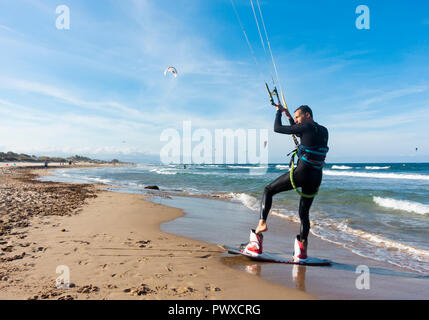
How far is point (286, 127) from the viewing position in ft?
13.4

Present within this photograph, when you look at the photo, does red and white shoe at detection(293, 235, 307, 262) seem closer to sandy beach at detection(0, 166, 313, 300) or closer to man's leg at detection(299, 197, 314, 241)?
man's leg at detection(299, 197, 314, 241)

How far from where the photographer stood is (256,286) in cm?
324

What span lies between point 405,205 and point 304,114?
1100cm

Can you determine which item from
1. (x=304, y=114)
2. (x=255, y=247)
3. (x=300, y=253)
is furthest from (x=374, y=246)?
(x=304, y=114)

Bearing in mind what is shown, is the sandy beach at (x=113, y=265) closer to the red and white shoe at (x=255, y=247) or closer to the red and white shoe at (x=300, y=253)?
the red and white shoe at (x=255, y=247)

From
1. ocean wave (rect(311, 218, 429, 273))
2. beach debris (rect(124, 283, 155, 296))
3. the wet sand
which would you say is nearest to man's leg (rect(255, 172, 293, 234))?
the wet sand

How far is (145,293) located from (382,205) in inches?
498

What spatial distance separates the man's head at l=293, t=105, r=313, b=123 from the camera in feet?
13.7

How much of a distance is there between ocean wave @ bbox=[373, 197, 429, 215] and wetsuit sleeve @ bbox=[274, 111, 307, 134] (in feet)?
32.3

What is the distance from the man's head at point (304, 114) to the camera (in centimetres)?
417

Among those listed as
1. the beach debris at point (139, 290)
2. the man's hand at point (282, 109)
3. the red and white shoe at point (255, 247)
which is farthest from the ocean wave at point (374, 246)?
the beach debris at point (139, 290)
